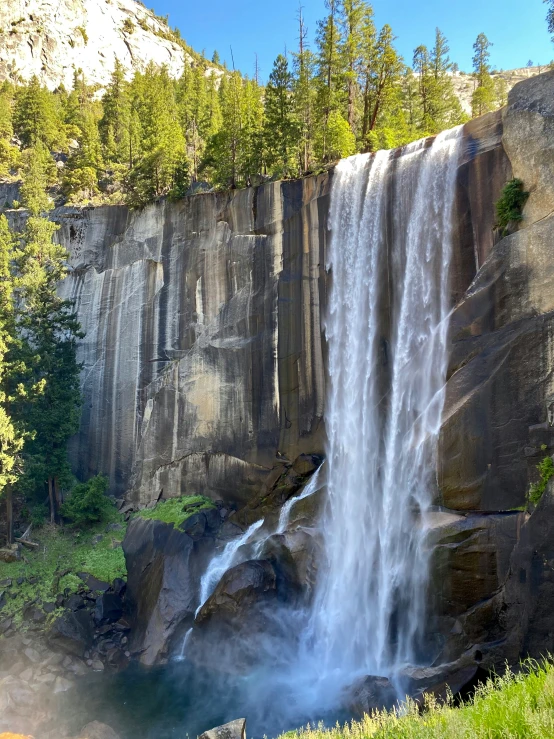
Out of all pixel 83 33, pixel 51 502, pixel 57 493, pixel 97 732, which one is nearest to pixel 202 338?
pixel 57 493

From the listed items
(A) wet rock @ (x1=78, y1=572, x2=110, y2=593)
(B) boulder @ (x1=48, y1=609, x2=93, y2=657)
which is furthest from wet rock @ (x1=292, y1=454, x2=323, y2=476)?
(B) boulder @ (x1=48, y1=609, x2=93, y2=657)

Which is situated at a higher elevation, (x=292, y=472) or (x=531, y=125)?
(x=531, y=125)

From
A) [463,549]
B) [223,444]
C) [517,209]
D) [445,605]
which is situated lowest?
[445,605]

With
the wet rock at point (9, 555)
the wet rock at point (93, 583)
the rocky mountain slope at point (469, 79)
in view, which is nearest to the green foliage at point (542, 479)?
the wet rock at point (93, 583)

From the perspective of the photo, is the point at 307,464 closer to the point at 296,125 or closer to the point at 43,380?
the point at 43,380

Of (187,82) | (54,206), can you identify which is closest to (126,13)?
(187,82)

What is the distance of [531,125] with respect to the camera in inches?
601

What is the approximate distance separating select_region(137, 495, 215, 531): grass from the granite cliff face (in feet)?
1.82

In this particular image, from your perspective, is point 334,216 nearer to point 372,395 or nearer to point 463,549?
point 372,395

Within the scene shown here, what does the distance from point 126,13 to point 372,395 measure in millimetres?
94856

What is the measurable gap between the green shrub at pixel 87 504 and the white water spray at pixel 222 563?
722 cm

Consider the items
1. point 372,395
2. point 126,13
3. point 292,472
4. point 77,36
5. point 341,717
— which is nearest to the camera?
point 341,717

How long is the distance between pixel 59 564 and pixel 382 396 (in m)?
14.8

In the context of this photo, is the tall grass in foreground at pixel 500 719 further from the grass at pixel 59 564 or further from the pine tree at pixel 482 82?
the pine tree at pixel 482 82
